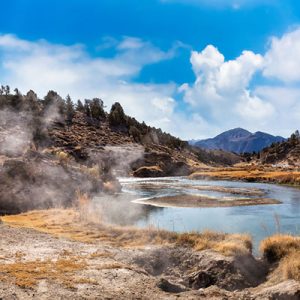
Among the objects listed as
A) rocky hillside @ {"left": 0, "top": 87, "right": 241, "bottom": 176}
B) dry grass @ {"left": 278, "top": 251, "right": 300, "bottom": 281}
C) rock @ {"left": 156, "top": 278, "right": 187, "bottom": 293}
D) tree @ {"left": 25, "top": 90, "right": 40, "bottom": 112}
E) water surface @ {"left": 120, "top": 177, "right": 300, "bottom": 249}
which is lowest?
water surface @ {"left": 120, "top": 177, "right": 300, "bottom": 249}

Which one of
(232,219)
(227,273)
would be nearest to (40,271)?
(227,273)

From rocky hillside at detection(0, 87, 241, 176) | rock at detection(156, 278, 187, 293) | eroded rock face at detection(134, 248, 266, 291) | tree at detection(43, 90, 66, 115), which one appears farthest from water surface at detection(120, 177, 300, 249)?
tree at detection(43, 90, 66, 115)

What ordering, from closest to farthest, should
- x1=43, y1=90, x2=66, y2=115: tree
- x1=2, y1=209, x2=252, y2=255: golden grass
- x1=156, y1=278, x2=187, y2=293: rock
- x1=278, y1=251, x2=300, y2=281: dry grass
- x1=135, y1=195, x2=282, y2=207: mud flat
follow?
Result: x1=156, y1=278, x2=187, y2=293: rock
x1=278, y1=251, x2=300, y2=281: dry grass
x1=2, y1=209, x2=252, y2=255: golden grass
x1=135, y1=195, x2=282, y2=207: mud flat
x1=43, y1=90, x2=66, y2=115: tree

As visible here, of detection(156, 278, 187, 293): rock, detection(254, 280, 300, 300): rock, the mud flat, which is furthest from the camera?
the mud flat

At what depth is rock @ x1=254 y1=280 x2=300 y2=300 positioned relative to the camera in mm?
12867

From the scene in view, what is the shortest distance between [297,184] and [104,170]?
40489mm

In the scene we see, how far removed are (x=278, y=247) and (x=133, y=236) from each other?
A: 8492 millimetres

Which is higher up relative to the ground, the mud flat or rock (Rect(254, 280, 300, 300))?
rock (Rect(254, 280, 300, 300))

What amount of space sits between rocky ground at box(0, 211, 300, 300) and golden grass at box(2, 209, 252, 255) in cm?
75

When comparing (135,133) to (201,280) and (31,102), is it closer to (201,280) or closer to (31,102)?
(31,102)

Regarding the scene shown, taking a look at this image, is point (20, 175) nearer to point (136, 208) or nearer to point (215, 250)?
point (136, 208)

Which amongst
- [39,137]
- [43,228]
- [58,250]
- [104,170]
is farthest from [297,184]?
[39,137]

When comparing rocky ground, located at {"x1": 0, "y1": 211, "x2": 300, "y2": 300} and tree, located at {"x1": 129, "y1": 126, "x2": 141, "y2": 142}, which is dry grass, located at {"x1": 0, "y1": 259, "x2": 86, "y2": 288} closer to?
rocky ground, located at {"x1": 0, "y1": 211, "x2": 300, "y2": 300}

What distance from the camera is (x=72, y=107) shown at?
196m
